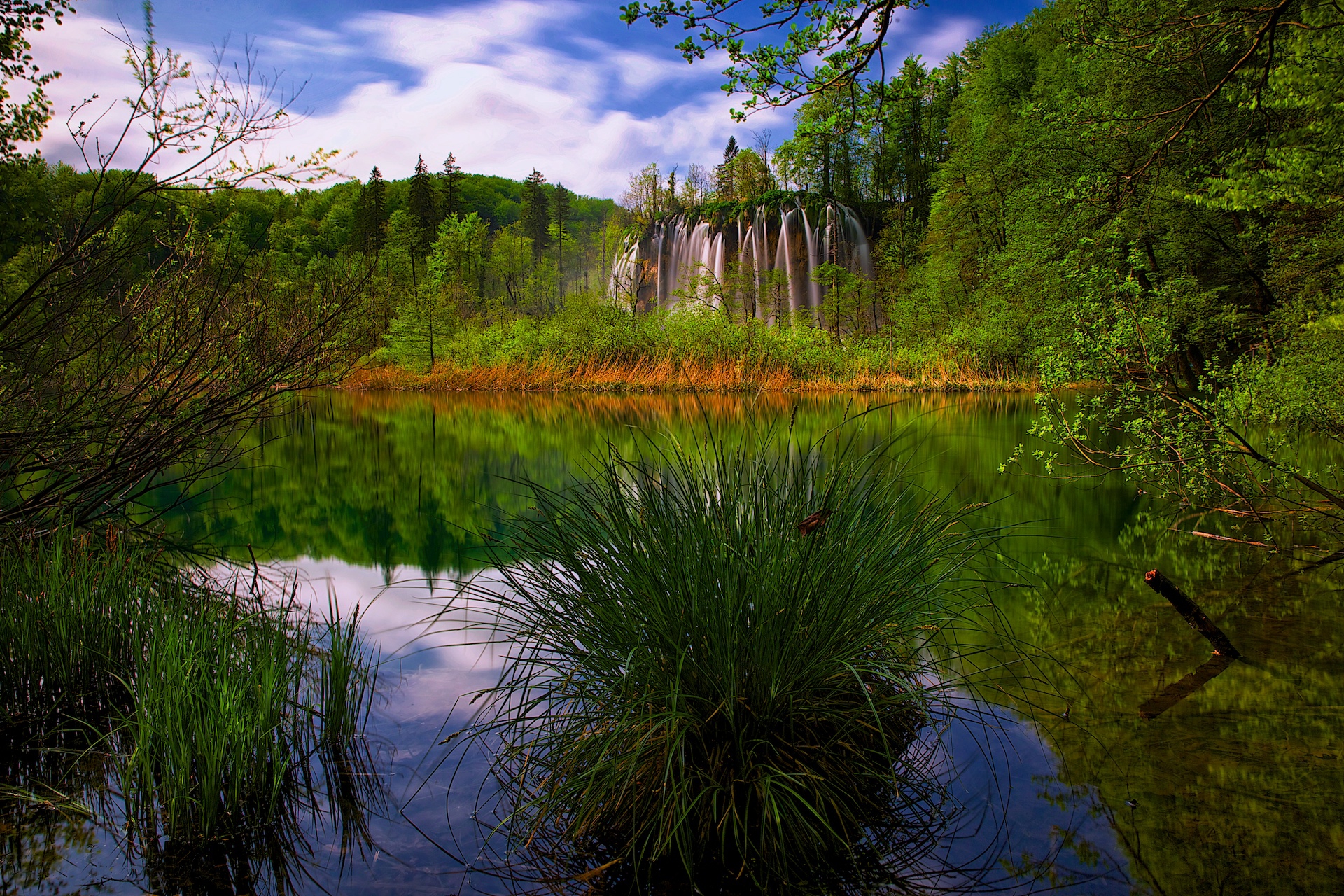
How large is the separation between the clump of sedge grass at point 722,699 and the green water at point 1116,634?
424 millimetres

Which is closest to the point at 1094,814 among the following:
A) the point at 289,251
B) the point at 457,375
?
the point at 457,375

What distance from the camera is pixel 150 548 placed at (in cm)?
482

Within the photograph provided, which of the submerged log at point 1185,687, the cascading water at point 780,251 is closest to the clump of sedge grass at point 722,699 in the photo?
the submerged log at point 1185,687

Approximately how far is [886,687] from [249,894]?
5.80ft

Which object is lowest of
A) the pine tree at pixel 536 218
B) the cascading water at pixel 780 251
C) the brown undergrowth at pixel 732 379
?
the brown undergrowth at pixel 732 379

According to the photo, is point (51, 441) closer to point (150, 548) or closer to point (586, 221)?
point (150, 548)

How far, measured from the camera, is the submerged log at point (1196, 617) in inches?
128

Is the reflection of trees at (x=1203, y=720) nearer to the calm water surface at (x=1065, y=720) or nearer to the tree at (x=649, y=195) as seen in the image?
the calm water surface at (x=1065, y=720)

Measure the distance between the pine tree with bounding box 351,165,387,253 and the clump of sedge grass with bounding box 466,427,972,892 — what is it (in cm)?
5006

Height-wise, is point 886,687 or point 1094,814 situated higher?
point 886,687

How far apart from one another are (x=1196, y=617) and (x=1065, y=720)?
1131 mm

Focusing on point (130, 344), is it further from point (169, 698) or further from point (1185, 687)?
point (1185, 687)

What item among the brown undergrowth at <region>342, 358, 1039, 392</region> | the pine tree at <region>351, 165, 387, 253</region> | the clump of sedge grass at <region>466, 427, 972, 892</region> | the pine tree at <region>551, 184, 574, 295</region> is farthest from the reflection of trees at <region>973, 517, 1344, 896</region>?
the pine tree at <region>551, 184, 574, 295</region>

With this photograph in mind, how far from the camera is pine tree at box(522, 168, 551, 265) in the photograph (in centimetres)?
6562
